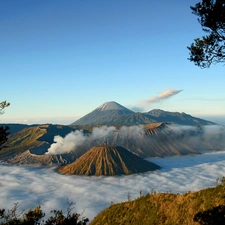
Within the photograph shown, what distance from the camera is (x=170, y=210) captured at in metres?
21.8

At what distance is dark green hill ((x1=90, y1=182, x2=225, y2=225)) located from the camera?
61.9ft

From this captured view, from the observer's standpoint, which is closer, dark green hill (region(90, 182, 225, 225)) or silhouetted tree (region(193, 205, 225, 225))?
silhouetted tree (region(193, 205, 225, 225))

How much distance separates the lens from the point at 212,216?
17.5 m

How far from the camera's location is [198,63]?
2869 centimetres

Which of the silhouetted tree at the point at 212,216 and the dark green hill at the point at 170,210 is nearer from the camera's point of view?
the silhouetted tree at the point at 212,216

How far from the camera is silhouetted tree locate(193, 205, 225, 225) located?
55.2 ft

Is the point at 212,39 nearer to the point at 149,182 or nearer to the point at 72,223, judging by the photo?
the point at 72,223

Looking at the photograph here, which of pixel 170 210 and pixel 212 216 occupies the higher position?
pixel 212 216

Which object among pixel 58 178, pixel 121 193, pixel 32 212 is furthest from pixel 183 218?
pixel 58 178

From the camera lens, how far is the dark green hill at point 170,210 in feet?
61.9

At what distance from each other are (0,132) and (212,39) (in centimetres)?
2113

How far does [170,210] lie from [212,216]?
4.84 meters

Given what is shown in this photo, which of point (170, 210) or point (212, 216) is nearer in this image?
point (212, 216)

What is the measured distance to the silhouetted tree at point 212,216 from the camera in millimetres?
16828
